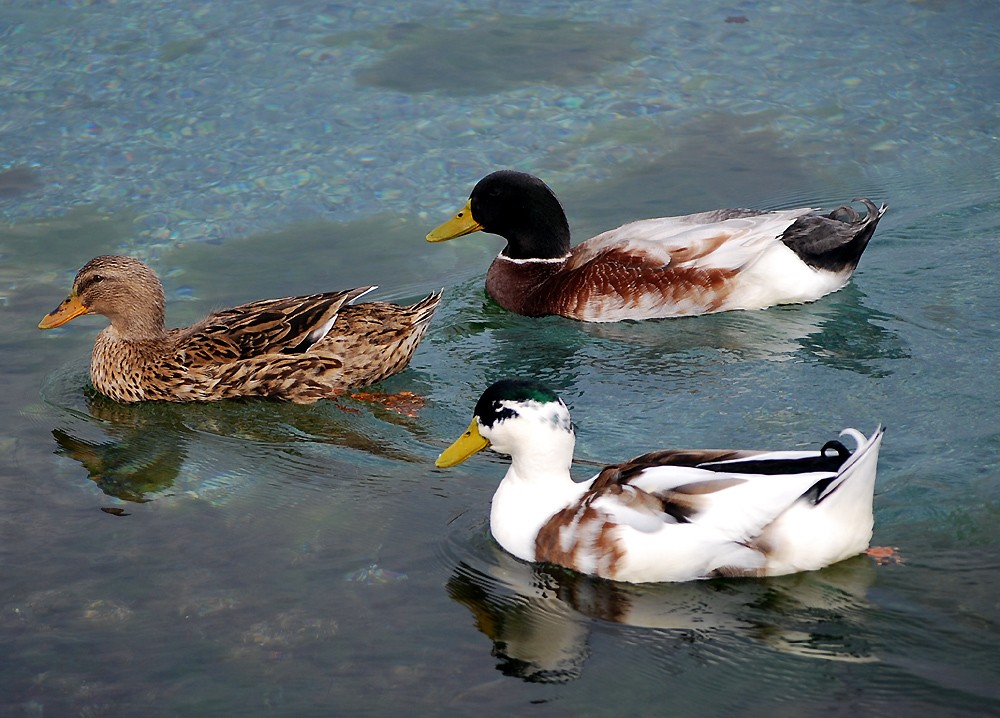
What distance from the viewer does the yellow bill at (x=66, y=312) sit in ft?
26.5

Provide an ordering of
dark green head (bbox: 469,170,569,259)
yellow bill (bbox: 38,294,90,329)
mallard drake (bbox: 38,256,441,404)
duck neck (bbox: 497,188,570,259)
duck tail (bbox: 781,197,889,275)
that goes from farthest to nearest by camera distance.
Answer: duck neck (bbox: 497,188,570,259) → dark green head (bbox: 469,170,569,259) → duck tail (bbox: 781,197,889,275) → yellow bill (bbox: 38,294,90,329) → mallard drake (bbox: 38,256,441,404)

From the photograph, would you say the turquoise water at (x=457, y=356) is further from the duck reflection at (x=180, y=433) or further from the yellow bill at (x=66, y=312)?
the yellow bill at (x=66, y=312)

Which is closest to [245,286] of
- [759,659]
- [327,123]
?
[327,123]

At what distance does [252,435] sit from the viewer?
7.48 m

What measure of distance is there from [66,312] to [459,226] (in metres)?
2.81

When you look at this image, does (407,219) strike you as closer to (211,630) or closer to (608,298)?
(608,298)

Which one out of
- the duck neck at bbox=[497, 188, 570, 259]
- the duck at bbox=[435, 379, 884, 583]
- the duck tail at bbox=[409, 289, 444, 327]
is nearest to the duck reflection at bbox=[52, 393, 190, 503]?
the duck tail at bbox=[409, 289, 444, 327]

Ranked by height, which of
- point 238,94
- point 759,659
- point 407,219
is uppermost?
point 238,94

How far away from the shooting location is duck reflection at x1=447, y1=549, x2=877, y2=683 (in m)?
5.20

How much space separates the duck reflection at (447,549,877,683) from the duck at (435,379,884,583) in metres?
0.08

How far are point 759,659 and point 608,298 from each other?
4.36 m

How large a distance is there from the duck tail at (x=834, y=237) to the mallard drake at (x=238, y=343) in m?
2.62

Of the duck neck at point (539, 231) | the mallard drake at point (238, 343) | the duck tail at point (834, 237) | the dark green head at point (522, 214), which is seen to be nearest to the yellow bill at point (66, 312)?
the mallard drake at point (238, 343)

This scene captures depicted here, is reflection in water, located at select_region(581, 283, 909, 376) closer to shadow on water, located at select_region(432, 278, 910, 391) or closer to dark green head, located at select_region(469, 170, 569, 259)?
shadow on water, located at select_region(432, 278, 910, 391)
